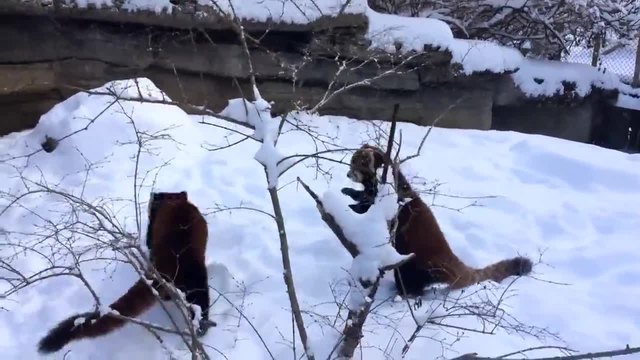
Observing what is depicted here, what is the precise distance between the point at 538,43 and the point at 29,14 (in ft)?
→ 20.9

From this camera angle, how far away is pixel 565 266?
14.2ft

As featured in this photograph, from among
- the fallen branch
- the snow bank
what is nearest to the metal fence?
the snow bank

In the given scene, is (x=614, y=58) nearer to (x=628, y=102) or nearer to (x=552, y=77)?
(x=628, y=102)

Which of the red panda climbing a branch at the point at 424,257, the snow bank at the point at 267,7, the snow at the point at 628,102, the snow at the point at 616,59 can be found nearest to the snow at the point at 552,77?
the snow at the point at 628,102

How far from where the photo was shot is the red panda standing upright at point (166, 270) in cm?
342

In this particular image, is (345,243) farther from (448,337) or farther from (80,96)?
(80,96)

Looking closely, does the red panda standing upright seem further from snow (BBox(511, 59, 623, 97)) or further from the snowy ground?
snow (BBox(511, 59, 623, 97))

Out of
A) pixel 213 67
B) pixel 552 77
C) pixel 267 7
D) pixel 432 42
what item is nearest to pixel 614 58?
pixel 552 77

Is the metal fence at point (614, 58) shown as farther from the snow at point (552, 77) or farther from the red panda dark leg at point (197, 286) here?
the red panda dark leg at point (197, 286)

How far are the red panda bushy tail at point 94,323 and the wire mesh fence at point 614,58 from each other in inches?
330

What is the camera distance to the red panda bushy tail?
11.1 ft

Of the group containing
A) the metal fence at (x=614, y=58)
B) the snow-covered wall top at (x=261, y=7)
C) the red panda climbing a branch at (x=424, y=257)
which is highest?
the snow-covered wall top at (x=261, y=7)

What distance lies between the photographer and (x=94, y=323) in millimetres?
3432

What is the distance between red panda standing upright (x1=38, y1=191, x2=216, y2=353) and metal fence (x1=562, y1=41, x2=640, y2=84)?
26.2 feet
